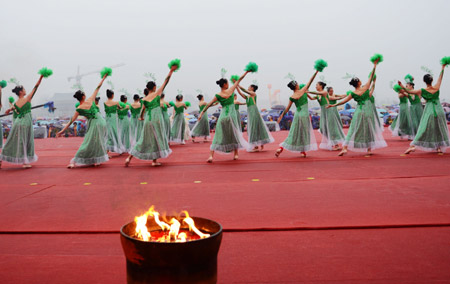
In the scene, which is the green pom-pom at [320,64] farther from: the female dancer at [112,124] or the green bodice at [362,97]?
the female dancer at [112,124]

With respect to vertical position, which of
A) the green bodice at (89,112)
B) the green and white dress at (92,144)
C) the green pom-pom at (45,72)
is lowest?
the green and white dress at (92,144)

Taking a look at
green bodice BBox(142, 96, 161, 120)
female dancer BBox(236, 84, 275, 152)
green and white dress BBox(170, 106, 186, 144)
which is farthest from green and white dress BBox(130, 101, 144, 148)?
green bodice BBox(142, 96, 161, 120)

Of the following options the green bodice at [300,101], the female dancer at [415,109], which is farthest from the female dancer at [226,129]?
the female dancer at [415,109]

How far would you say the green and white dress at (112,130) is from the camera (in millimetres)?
10062

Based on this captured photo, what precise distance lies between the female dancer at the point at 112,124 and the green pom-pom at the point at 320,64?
17.0 feet

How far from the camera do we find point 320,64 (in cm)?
759

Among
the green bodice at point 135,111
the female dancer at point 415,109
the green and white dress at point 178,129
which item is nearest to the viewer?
the female dancer at point 415,109

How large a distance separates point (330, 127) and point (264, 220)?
22.5 feet

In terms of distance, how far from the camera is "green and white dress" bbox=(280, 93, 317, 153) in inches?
318

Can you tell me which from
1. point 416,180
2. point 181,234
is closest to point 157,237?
point 181,234

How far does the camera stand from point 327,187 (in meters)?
4.71

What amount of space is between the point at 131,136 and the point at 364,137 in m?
6.54

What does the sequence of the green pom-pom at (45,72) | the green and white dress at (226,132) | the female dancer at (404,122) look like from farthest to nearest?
the female dancer at (404,122) → the green and white dress at (226,132) → the green pom-pom at (45,72)

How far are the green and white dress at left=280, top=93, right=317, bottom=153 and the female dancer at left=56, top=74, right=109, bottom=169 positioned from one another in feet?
11.9
